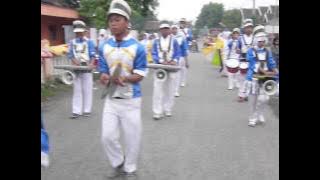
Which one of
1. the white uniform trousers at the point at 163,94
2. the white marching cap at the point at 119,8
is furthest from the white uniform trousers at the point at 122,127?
the white uniform trousers at the point at 163,94

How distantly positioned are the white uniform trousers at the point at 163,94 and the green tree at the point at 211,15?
3690 inches

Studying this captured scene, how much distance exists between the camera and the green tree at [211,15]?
106 metres

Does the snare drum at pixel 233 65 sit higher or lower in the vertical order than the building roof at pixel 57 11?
lower

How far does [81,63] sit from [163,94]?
185 centimetres

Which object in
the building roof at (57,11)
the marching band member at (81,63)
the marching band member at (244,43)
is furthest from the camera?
the building roof at (57,11)

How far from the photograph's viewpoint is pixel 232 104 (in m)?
13.2

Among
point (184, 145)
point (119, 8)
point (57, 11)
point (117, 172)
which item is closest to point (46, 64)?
point (57, 11)

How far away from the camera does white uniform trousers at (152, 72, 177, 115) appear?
10758 mm

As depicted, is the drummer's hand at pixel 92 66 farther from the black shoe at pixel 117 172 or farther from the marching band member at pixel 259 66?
the black shoe at pixel 117 172

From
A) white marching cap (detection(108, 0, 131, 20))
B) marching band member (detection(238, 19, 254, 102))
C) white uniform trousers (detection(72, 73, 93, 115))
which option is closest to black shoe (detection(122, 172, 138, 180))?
white marching cap (detection(108, 0, 131, 20))

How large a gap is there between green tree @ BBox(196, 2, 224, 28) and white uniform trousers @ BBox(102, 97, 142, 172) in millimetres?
98481

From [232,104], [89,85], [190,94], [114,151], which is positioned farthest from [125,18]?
[190,94]

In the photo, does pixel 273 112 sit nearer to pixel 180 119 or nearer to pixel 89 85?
pixel 180 119

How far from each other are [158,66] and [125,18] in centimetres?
425
